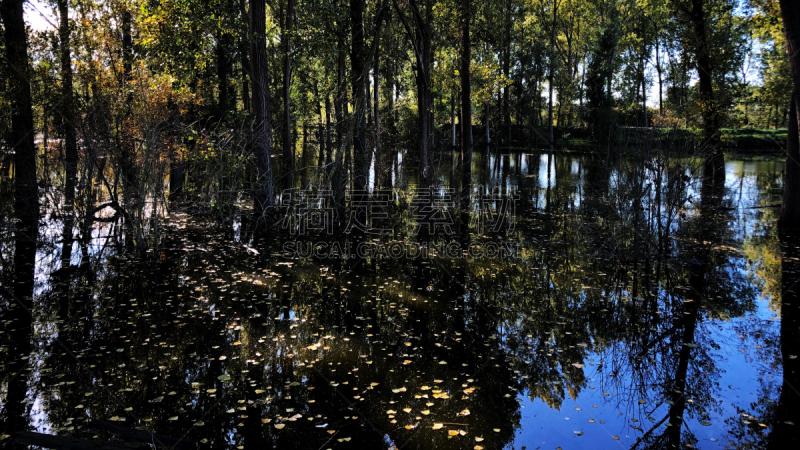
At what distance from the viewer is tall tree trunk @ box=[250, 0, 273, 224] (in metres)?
12.9

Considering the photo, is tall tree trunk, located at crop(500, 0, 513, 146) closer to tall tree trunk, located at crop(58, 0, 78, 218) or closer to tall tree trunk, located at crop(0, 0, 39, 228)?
tall tree trunk, located at crop(58, 0, 78, 218)

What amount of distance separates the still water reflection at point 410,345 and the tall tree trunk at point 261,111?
9.59 feet

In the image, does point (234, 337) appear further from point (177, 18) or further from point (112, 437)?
point (177, 18)

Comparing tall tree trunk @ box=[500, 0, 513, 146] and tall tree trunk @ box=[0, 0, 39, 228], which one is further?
tall tree trunk @ box=[500, 0, 513, 146]

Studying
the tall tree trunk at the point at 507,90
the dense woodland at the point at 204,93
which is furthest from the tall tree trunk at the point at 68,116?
the tall tree trunk at the point at 507,90

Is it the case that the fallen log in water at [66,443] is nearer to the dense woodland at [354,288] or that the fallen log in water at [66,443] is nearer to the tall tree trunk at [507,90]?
the dense woodland at [354,288]

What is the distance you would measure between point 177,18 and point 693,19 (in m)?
17.8

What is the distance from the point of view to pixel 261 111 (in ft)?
44.6

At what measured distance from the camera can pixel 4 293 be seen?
7555 mm

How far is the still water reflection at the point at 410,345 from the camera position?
4.33 metres

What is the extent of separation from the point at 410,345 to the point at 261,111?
9.84 meters

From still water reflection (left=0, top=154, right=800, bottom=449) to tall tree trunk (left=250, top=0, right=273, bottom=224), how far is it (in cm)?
292

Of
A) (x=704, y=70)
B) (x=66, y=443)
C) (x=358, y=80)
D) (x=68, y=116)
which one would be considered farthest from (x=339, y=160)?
(x=704, y=70)

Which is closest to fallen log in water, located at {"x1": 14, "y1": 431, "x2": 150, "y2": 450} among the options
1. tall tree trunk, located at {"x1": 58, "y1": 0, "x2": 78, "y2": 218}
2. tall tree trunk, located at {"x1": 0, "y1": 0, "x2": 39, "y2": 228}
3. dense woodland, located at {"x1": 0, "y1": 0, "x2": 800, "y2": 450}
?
dense woodland, located at {"x1": 0, "y1": 0, "x2": 800, "y2": 450}
